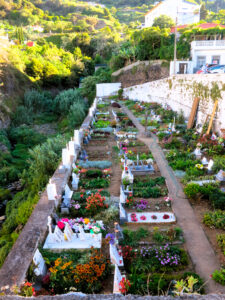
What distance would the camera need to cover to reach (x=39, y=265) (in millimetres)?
4762

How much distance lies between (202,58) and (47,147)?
2089 cm

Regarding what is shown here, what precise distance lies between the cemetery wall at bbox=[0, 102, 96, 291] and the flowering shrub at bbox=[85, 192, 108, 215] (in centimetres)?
99

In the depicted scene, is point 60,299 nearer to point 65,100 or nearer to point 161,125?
point 161,125

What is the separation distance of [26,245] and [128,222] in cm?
284

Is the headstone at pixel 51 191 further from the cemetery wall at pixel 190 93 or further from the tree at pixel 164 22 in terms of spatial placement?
the tree at pixel 164 22

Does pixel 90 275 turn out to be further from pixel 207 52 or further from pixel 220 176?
pixel 207 52

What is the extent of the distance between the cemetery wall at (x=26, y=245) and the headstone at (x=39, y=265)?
123 mm

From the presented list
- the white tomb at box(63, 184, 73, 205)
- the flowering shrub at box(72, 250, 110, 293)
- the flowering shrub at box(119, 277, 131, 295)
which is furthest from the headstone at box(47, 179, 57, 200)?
the flowering shrub at box(119, 277, 131, 295)

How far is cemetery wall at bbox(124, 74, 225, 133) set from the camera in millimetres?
12305

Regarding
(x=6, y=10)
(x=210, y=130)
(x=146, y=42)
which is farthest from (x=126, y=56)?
(x=6, y=10)

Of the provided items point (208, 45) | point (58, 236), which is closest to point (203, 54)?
point (208, 45)

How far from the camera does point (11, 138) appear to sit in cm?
2191

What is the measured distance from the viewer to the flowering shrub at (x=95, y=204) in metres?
7.01

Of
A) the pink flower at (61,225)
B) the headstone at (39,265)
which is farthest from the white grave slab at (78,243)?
the headstone at (39,265)
